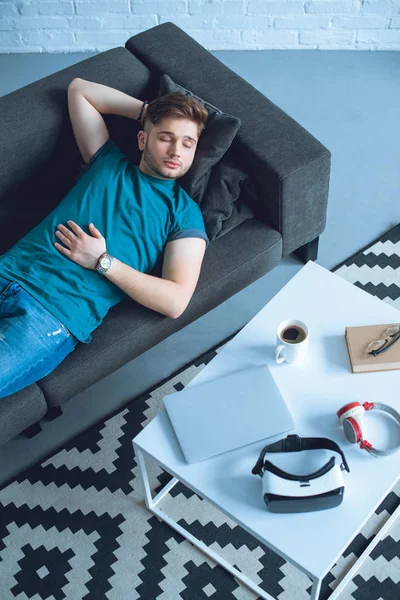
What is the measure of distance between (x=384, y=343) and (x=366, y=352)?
54 mm

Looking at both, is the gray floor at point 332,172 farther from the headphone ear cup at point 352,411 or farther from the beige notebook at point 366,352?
the headphone ear cup at point 352,411

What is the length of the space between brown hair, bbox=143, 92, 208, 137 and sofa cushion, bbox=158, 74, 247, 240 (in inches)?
2.5

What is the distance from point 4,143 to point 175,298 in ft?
2.63

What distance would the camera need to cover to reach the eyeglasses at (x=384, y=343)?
1862 mm

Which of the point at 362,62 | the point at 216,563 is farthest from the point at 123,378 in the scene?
the point at 362,62

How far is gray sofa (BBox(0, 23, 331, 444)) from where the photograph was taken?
2.10 meters

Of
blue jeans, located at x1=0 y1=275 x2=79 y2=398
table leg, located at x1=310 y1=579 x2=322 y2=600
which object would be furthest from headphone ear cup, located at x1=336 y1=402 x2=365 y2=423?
blue jeans, located at x1=0 y1=275 x2=79 y2=398

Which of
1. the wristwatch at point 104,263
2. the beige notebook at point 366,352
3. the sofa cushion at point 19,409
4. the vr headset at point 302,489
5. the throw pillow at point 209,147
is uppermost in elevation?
the throw pillow at point 209,147

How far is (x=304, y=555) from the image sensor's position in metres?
1.58

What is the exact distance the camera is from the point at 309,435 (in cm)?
177

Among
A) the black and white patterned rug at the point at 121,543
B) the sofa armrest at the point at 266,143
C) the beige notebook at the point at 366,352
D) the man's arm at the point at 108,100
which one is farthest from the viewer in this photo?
the man's arm at the point at 108,100

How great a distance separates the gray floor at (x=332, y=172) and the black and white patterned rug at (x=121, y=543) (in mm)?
106

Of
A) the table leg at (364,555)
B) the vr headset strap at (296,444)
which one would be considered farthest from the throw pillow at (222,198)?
Result: the table leg at (364,555)

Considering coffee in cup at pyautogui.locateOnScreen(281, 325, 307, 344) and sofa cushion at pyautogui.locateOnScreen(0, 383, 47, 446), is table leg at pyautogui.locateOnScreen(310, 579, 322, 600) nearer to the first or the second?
coffee in cup at pyautogui.locateOnScreen(281, 325, 307, 344)
